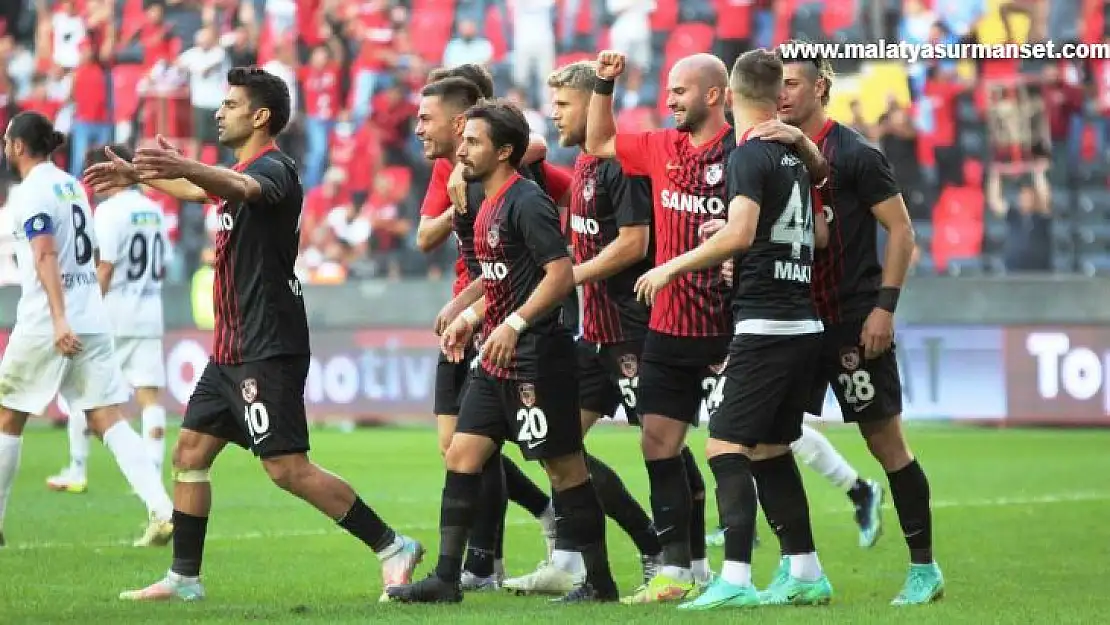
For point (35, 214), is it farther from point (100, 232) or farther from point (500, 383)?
point (500, 383)

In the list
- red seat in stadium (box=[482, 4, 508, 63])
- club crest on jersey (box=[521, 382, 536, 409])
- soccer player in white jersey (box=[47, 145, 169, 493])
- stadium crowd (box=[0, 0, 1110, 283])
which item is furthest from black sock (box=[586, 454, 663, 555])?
red seat in stadium (box=[482, 4, 508, 63])

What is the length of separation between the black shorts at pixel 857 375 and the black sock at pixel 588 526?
1072mm

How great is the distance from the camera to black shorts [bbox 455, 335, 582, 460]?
735 cm

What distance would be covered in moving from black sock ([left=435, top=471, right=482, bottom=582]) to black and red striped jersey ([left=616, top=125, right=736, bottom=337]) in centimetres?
116

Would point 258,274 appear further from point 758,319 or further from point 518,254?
point 758,319

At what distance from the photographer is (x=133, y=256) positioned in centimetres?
1288

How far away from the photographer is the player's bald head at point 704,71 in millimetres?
7703

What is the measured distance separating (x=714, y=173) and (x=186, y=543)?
2796 millimetres

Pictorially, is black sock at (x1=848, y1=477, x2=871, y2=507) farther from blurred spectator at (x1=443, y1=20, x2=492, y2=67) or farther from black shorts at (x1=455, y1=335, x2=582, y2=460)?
blurred spectator at (x1=443, y1=20, x2=492, y2=67)

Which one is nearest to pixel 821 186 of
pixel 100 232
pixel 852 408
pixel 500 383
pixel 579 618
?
pixel 852 408

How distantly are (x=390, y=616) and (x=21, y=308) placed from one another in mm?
4276

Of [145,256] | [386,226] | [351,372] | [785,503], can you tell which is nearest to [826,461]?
→ [785,503]

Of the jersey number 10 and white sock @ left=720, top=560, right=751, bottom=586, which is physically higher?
the jersey number 10

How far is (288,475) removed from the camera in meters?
7.49
